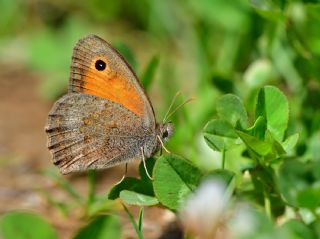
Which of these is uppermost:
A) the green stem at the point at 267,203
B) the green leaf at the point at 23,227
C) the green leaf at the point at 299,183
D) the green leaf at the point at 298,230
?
the green leaf at the point at 299,183

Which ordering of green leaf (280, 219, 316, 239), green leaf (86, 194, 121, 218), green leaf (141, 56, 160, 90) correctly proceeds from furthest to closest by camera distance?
green leaf (141, 56, 160, 90) < green leaf (86, 194, 121, 218) < green leaf (280, 219, 316, 239)

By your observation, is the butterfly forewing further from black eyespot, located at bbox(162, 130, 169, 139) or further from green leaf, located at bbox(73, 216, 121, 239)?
green leaf, located at bbox(73, 216, 121, 239)

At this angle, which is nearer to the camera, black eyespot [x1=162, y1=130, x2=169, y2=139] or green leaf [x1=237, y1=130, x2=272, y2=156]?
green leaf [x1=237, y1=130, x2=272, y2=156]

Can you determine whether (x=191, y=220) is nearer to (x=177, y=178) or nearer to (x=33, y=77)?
(x=177, y=178)

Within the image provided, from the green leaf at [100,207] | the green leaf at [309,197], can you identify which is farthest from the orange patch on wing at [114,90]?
the green leaf at [309,197]

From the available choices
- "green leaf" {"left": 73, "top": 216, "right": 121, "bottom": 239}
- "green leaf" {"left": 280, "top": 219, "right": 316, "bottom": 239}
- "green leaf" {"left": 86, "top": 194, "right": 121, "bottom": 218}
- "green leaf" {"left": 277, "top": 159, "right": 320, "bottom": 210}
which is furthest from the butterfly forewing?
"green leaf" {"left": 280, "top": 219, "right": 316, "bottom": 239}

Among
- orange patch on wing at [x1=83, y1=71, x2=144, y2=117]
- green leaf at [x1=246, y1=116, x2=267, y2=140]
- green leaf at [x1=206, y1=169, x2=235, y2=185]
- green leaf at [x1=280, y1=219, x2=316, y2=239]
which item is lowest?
green leaf at [x1=280, y1=219, x2=316, y2=239]

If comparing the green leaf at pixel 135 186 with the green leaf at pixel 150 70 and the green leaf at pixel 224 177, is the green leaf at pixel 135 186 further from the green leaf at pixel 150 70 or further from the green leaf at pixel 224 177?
the green leaf at pixel 150 70
